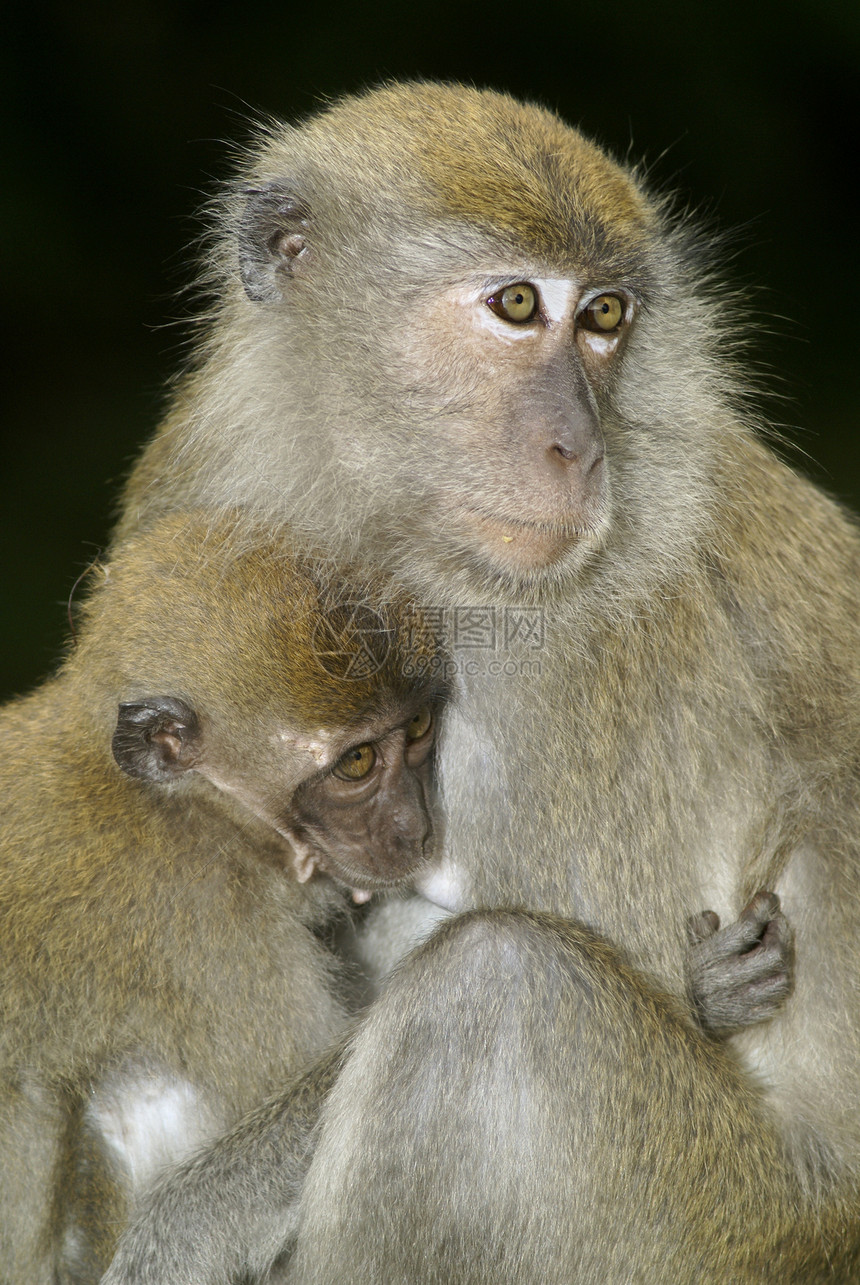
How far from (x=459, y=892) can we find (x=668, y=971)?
0.51 m

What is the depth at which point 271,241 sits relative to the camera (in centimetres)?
333

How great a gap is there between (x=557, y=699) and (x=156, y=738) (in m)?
0.92

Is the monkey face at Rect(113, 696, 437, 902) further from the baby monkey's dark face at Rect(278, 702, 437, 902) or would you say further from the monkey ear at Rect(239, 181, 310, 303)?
the monkey ear at Rect(239, 181, 310, 303)

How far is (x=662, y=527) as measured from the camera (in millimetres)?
3275

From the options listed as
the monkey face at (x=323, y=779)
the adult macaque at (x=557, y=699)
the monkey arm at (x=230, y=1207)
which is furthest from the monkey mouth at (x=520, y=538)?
the monkey arm at (x=230, y=1207)

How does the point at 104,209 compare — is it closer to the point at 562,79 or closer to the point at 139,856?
the point at 562,79

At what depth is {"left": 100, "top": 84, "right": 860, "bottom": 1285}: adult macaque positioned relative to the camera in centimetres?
285

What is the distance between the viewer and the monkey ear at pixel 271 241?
3.31 meters

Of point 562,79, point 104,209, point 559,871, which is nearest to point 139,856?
point 559,871

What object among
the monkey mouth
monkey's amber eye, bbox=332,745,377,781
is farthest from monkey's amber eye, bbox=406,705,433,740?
the monkey mouth

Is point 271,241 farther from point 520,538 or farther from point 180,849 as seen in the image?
point 180,849

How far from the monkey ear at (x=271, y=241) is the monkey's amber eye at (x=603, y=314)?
2.31 ft

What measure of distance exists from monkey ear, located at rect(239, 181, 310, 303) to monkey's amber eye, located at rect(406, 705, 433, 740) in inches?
41.7

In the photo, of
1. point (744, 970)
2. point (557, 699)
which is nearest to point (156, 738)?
point (557, 699)
